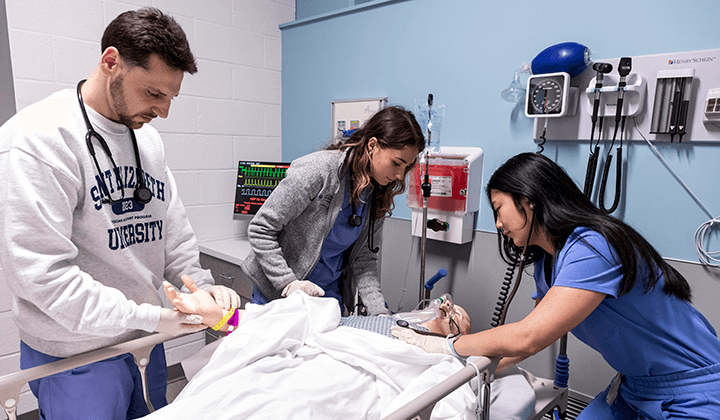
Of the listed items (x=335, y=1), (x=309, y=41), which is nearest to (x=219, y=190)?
(x=309, y=41)

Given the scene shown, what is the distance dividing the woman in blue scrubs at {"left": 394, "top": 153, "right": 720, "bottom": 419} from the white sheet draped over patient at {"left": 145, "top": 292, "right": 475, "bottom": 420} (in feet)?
0.56

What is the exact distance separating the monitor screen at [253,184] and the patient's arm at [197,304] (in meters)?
1.46

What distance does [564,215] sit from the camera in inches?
42.3

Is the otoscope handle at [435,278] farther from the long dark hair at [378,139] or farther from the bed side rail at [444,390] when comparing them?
the bed side rail at [444,390]

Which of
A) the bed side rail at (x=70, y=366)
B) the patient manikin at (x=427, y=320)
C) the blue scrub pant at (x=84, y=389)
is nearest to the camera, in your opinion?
the bed side rail at (x=70, y=366)

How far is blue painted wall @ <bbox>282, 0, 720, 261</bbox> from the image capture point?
1.50 metres

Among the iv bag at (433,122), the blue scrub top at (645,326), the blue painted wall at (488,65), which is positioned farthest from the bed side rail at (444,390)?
the iv bag at (433,122)

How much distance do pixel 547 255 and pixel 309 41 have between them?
198cm

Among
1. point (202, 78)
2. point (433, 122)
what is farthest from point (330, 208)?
point (202, 78)

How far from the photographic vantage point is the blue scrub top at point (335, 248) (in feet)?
5.09

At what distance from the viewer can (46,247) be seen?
87 cm

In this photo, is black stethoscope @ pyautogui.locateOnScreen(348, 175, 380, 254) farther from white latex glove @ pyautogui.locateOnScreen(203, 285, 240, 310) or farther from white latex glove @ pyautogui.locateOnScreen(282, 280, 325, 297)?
white latex glove @ pyautogui.locateOnScreen(203, 285, 240, 310)

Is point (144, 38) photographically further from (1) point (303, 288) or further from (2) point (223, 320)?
(1) point (303, 288)

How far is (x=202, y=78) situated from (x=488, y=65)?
155cm
